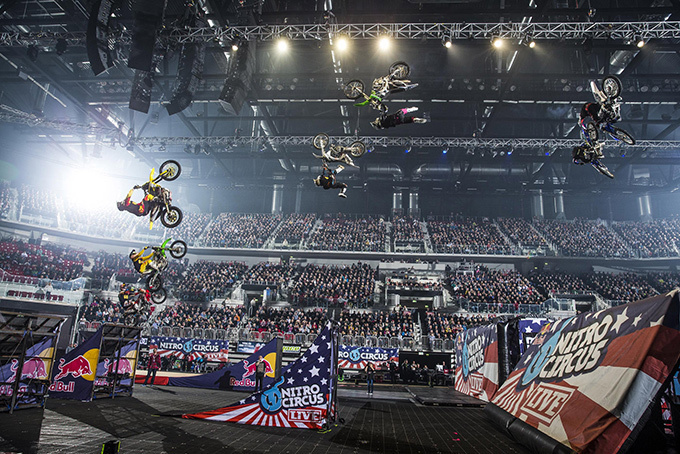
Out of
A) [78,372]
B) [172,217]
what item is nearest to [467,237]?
[172,217]

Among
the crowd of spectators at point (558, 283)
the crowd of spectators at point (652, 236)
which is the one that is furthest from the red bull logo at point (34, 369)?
the crowd of spectators at point (652, 236)

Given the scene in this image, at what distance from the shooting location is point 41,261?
3039cm

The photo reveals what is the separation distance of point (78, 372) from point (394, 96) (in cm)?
2373

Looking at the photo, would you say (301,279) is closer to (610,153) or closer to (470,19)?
(470,19)

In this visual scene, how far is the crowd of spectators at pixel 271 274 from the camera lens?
3206 centimetres

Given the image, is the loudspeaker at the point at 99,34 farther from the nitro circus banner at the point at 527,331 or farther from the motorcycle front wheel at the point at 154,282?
the nitro circus banner at the point at 527,331

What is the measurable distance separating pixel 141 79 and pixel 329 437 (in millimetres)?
20060

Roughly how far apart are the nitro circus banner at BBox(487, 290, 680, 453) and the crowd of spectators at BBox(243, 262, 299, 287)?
85.7ft

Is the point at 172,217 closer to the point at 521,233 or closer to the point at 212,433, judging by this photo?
the point at 212,433

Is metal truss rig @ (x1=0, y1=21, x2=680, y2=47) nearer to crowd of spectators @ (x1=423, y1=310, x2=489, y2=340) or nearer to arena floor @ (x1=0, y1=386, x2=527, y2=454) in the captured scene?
crowd of spectators @ (x1=423, y1=310, x2=489, y2=340)

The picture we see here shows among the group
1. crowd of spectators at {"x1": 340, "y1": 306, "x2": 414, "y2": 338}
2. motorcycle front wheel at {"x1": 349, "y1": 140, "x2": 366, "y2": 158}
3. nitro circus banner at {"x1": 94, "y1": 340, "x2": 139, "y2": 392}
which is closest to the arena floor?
nitro circus banner at {"x1": 94, "y1": 340, "x2": 139, "y2": 392}

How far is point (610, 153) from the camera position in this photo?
33750 millimetres

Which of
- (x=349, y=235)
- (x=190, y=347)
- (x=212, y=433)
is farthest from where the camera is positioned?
(x=349, y=235)

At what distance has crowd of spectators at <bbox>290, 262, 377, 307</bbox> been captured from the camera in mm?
28516
